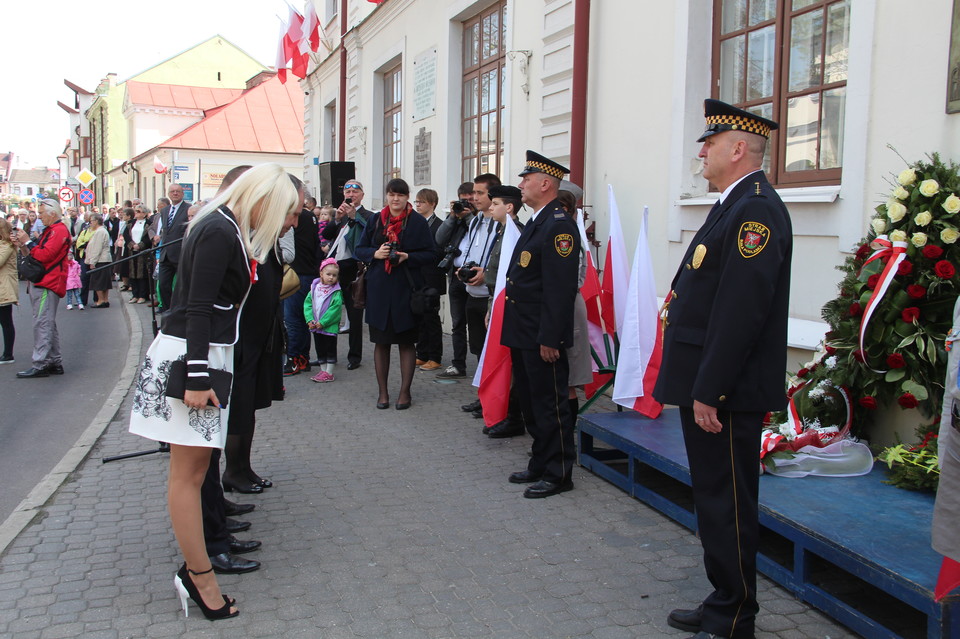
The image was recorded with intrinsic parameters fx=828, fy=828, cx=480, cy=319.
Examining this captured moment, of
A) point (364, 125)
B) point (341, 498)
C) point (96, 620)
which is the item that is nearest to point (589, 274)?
point (341, 498)

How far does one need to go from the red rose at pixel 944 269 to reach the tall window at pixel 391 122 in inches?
439

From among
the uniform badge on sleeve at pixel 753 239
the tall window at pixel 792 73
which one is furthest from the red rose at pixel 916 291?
the uniform badge on sleeve at pixel 753 239

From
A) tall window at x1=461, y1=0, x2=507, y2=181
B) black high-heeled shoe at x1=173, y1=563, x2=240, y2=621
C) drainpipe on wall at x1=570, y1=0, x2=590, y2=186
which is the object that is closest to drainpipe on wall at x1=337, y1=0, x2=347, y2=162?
tall window at x1=461, y1=0, x2=507, y2=181

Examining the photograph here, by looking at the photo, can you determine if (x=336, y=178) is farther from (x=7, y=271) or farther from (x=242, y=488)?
(x=242, y=488)

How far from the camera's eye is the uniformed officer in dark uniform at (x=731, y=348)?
9.21ft

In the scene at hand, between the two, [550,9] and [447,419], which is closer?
[447,419]

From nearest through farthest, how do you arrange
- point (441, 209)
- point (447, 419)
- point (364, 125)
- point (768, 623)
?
point (768, 623), point (447, 419), point (441, 209), point (364, 125)

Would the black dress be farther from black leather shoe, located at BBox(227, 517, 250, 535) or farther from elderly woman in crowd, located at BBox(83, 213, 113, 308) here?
elderly woman in crowd, located at BBox(83, 213, 113, 308)

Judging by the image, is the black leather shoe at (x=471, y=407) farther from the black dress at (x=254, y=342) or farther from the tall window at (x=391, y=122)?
the tall window at (x=391, y=122)

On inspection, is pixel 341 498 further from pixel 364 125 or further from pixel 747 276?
pixel 364 125

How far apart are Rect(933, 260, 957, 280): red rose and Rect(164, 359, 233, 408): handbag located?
329 cm

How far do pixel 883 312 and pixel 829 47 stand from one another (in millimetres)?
2102

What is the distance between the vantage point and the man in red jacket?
8.97 meters

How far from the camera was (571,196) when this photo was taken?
220 inches
